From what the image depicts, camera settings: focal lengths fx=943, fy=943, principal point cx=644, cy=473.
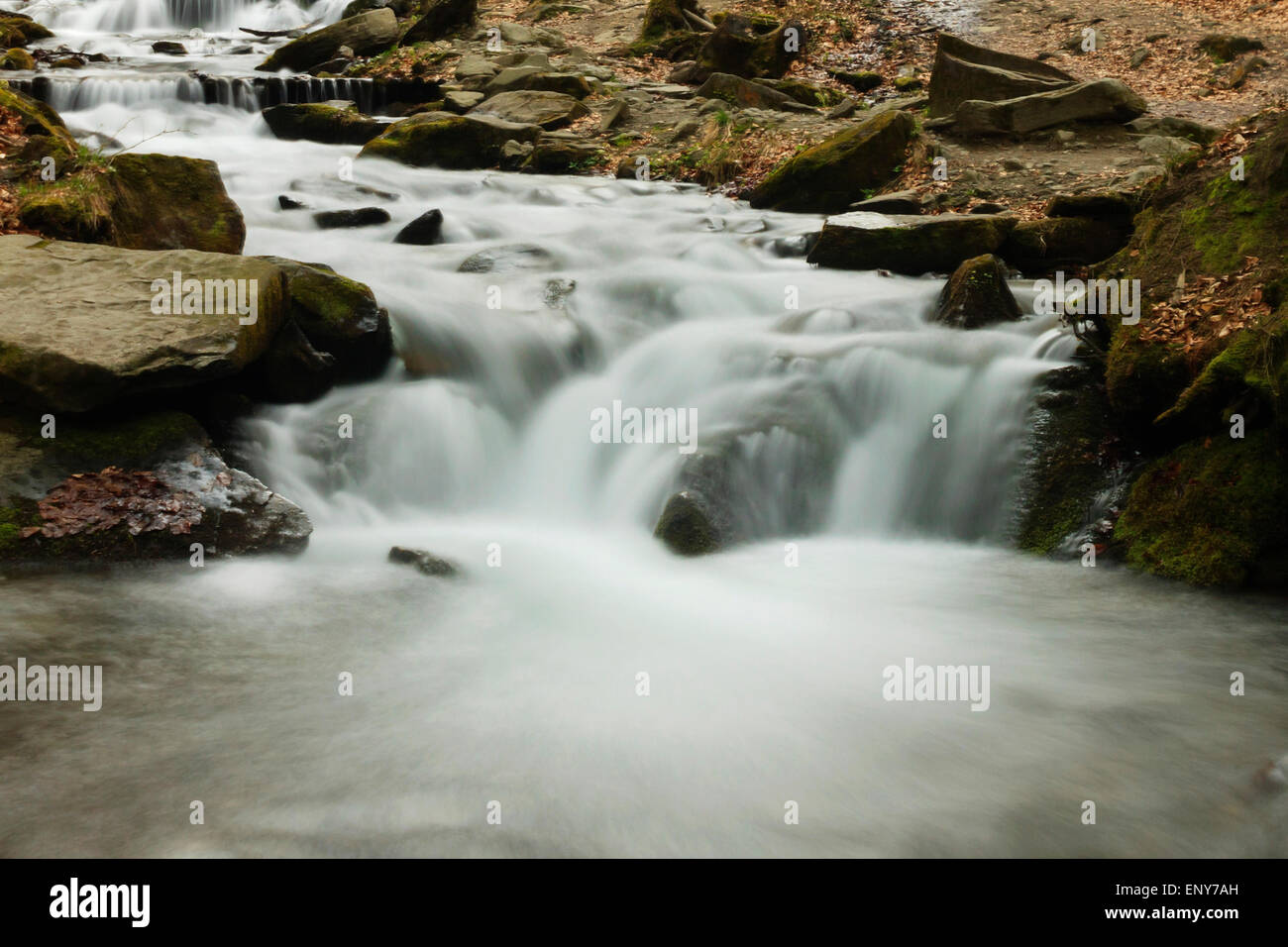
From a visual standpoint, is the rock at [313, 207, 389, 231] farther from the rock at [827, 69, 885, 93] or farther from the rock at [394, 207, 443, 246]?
the rock at [827, 69, 885, 93]

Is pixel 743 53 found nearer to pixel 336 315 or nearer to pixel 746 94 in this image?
pixel 746 94

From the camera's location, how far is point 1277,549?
504 cm

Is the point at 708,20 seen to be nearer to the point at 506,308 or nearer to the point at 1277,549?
the point at 506,308

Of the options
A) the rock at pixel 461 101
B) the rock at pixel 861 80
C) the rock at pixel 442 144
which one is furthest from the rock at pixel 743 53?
the rock at pixel 442 144

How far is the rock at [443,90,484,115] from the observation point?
15539 millimetres

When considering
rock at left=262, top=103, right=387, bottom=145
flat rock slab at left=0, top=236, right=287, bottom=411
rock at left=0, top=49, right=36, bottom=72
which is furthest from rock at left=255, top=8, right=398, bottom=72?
flat rock slab at left=0, top=236, right=287, bottom=411

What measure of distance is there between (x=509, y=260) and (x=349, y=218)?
2.16m
